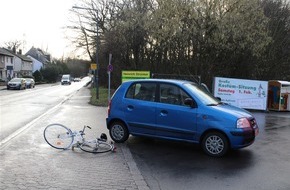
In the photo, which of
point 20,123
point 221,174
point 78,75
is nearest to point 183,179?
point 221,174

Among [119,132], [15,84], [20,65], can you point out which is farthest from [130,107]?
[20,65]

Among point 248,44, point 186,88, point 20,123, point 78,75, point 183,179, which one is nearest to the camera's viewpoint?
point 183,179

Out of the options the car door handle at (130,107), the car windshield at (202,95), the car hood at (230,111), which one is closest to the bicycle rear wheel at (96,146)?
the car door handle at (130,107)

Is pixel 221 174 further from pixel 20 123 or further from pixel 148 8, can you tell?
pixel 148 8

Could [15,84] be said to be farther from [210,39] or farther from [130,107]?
[130,107]

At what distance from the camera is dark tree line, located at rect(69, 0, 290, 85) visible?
22.0 meters

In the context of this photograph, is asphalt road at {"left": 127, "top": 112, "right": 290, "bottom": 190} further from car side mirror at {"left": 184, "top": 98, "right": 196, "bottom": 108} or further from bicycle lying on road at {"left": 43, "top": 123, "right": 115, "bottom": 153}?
car side mirror at {"left": 184, "top": 98, "right": 196, "bottom": 108}

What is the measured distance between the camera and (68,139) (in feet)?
27.5

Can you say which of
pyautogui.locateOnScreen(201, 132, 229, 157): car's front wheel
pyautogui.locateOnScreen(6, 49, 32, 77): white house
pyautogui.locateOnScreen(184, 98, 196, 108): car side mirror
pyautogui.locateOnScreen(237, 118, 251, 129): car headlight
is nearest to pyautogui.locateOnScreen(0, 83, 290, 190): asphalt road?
pyautogui.locateOnScreen(201, 132, 229, 157): car's front wheel

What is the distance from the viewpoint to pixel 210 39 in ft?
72.4

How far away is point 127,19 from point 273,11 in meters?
11.7

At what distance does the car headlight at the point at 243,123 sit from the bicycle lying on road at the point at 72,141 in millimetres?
2755

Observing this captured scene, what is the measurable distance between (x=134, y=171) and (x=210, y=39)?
16737 mm

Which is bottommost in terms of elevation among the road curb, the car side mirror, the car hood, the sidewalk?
the sidewalk
